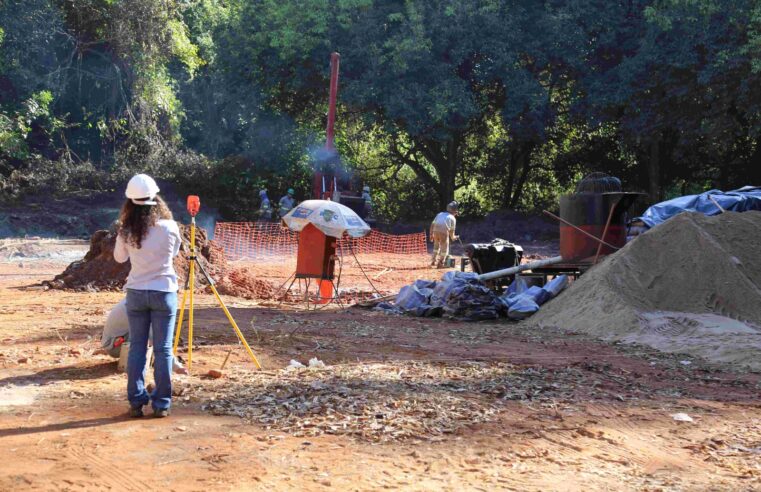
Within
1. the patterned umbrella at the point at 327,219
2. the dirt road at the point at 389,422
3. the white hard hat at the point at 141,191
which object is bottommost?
the dirt road at the point at 389,422

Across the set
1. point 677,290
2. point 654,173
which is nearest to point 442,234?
point 677,290

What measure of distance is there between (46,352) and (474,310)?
6919 mm

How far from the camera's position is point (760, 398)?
8273mm

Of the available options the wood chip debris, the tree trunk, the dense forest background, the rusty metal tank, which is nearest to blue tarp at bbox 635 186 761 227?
the rusty metal tank

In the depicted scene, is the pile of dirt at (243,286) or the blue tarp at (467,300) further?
the pile of dirt at (243,286)

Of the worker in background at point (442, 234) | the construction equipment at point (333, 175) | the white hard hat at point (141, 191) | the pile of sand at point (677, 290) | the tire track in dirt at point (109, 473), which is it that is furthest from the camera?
the construction equipment at point (333, 175)

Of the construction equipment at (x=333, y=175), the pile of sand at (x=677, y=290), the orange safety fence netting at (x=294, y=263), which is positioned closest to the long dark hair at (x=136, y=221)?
the pile of sand at (x=677, y=290)

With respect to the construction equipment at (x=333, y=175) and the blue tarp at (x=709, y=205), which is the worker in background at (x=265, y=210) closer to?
the construction equipment at (x=333, y=175)

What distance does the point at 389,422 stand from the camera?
6.61 m

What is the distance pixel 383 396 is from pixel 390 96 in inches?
1000

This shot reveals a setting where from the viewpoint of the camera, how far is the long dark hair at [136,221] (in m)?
6.51

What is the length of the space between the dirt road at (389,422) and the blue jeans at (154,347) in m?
0.18

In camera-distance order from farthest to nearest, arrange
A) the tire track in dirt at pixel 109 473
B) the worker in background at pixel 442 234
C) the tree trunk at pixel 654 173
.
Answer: the tree trunk at pixel 654 173
the worker in background at pixel 442 234
the tire track in dirt at pixel 109 473

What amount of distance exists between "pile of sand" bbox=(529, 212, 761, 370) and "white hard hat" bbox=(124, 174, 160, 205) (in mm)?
7177
